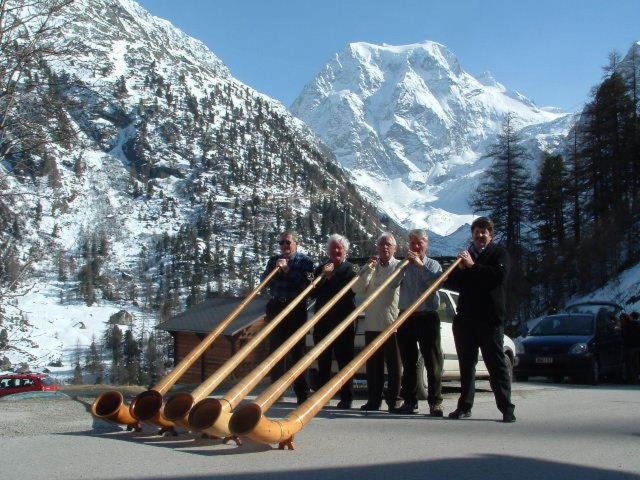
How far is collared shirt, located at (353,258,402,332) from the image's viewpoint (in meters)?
8.15

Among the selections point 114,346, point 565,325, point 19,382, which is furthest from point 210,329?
point 114,346

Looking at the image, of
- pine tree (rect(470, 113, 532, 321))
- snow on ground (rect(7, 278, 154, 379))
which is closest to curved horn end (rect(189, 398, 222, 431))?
pine tree (rect(470, 113, 532, 321))

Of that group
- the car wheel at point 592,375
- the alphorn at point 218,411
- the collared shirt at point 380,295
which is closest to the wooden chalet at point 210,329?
the car wheel at point 592,375

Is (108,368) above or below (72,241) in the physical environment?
below

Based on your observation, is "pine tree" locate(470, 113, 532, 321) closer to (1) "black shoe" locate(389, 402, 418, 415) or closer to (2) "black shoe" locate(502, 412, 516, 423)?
(1) "black shoe" locate(389, 402, 418, 415)

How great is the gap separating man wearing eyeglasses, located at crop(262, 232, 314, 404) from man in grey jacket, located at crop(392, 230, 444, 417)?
1048 mm

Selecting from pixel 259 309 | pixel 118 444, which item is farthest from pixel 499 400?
pixel 259 309

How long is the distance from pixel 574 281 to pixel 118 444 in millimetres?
32045

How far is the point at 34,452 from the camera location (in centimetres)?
575

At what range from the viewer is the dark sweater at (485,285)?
23.8 ft

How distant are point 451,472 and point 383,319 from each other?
3.06 meters

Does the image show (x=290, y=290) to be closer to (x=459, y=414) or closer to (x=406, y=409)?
(x=406, y=409)

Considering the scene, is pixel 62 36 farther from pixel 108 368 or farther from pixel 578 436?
pixel 108 368

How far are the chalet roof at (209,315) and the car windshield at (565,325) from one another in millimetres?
13651
